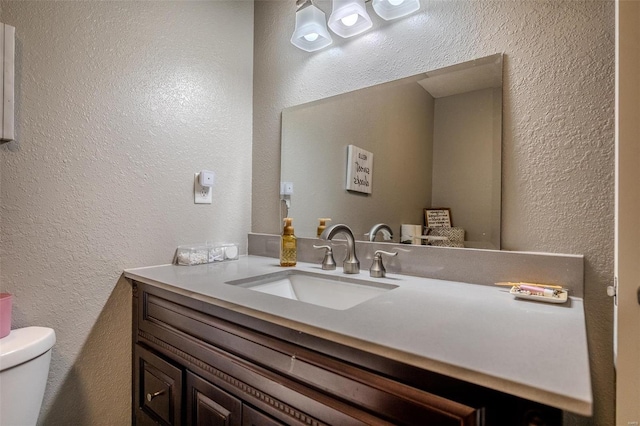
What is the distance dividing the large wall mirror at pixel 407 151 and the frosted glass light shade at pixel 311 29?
25 centimetres

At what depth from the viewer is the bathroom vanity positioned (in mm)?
460

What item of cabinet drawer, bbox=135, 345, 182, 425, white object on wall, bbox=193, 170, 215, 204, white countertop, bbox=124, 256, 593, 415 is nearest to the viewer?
white countertop, bbox=124, 256, 593, 415

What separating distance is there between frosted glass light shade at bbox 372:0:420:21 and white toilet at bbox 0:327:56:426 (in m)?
1.54

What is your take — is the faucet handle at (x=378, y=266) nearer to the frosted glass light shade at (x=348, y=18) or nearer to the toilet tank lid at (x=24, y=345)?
the frosted glass light shade at (x=348, y=18)

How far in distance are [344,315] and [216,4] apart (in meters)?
1.55

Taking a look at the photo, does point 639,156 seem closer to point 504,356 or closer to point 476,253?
point 476,253

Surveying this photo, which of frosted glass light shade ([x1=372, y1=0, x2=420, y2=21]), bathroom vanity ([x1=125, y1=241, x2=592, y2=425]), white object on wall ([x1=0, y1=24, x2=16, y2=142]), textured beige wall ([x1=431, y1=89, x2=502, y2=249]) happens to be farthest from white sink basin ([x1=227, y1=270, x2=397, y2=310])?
frosted glass light shade ([x1=372, y1=0, x2=420, y2=21])

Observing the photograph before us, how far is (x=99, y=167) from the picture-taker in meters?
1.11

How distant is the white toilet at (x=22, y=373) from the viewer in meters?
0.78

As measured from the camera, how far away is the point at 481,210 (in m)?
1.01

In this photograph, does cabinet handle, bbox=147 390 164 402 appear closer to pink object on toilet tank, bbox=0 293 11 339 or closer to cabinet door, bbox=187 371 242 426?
cabinet door, bbox=187 371 242 426

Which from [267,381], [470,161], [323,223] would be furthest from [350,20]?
[267,381]

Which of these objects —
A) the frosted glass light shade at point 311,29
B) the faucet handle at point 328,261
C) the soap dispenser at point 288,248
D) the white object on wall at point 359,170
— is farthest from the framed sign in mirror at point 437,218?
the frosted glass light shade at point 311,29

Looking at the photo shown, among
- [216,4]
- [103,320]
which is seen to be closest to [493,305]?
[103,320]
